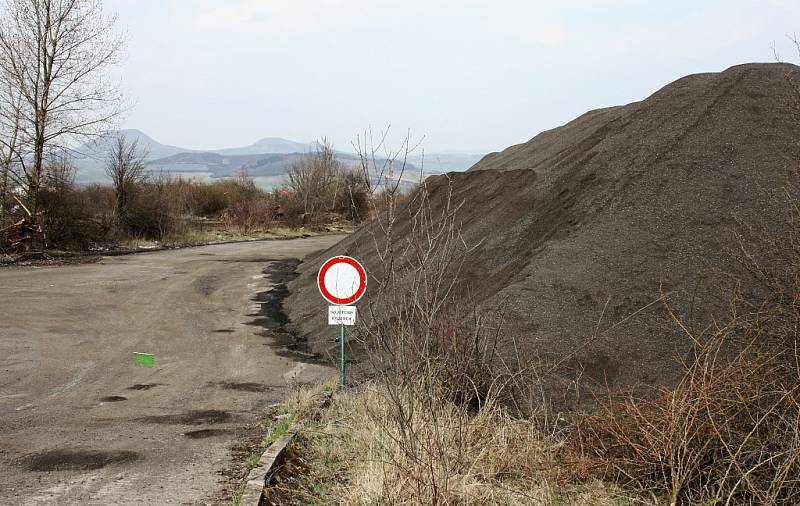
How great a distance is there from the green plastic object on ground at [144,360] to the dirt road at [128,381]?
0.12 meters

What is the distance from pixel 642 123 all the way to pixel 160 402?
362 inches

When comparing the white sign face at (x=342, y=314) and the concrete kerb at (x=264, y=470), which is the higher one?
the white sign face at (x=342, y=314)

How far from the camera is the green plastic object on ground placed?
1118 cm

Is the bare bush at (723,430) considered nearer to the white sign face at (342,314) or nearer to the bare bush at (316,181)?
the white sign face at (342,314)

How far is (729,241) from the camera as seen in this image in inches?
359

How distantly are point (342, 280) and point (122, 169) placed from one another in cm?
2605

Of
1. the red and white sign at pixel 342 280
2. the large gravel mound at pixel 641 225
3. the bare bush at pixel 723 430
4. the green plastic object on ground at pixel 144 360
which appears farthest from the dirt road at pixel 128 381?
the bare bush at pixel 723 430

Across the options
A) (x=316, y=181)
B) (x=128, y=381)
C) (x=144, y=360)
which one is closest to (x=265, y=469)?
(x=128, y=381)

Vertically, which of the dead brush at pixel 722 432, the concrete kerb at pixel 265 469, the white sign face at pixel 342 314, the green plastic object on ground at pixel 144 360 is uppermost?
the white sign face at pixel 342 314

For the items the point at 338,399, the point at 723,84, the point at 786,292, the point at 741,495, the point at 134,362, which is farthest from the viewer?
the point at 723,84

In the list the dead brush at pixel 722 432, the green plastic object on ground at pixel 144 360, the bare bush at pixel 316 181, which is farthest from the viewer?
the bare bush at pixel 316 181

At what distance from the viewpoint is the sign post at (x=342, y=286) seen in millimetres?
8242

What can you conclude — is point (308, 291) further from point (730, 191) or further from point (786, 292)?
point (786, 292)

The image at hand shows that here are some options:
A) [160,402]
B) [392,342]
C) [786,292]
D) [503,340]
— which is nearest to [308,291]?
[160,402]
